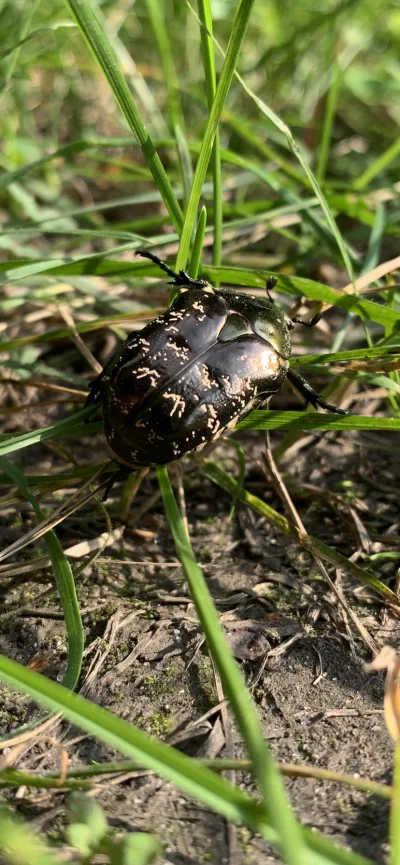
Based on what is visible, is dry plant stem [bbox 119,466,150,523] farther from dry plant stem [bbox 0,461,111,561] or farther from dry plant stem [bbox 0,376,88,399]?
dry plant stem [bbox 0,376,88,399]

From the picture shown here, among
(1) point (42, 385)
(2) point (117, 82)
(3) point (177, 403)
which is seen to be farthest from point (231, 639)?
(2) point (117, 82)

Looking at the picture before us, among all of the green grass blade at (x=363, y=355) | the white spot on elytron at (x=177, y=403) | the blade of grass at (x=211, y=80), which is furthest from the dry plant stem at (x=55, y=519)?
the blade of grass at (x=211, y=80)

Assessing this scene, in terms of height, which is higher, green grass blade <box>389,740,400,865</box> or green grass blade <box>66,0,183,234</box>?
green grass blade <box>66,0,183,234</box>

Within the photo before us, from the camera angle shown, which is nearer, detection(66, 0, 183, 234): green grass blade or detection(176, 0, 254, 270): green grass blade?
detection(176, 0, 254, 270): green grass blade

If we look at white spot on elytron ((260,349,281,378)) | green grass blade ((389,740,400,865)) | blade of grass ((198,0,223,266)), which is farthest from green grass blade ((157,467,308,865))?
blade of grass ((198,0,223,266))

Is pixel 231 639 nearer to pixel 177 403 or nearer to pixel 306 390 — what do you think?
pixel 177 403

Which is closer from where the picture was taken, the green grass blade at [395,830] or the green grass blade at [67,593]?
the green grass blade at [395,830]

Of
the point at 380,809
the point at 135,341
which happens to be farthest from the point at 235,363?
the point at 380,809

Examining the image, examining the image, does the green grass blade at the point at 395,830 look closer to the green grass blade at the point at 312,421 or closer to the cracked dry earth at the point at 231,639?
→ the cracked dry earth at the point at 231,639
